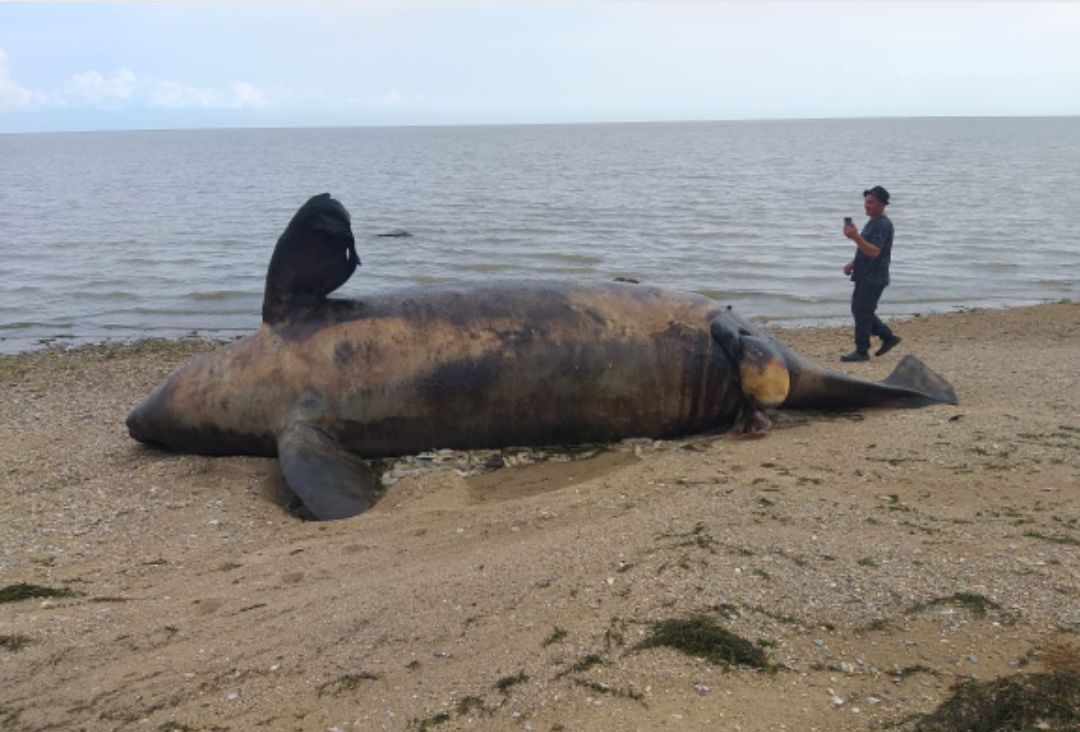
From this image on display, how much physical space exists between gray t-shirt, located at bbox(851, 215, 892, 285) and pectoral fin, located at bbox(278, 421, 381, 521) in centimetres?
679

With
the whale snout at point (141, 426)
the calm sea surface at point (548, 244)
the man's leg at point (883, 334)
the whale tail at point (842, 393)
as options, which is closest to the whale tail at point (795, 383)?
the whale tail at point (842, 393)

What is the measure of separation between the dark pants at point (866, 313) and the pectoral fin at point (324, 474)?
22.3 feet

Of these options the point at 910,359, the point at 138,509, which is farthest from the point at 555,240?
the point at 138,509

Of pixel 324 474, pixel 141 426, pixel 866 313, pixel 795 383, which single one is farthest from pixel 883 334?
pixel 141 426

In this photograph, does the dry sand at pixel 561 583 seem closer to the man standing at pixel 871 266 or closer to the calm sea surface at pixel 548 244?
the man standing at pixel 871 266

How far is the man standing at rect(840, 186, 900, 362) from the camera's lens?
34.4ft

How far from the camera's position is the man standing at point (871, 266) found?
1048 centimetres

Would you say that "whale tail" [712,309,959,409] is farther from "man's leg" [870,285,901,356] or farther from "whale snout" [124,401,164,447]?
"whale snout" [124,401,164,447]

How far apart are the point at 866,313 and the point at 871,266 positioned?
0.60m

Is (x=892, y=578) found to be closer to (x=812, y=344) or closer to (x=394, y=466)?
(x=394, y=466)

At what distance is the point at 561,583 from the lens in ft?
14.1

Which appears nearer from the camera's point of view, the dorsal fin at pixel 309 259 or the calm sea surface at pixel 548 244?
the dorsal fin at pixel 309 259

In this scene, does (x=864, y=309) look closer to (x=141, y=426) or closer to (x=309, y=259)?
(x=309, y=259)

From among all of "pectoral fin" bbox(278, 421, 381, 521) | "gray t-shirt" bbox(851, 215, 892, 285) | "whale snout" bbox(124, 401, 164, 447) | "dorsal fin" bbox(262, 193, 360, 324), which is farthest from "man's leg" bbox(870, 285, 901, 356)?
Result: "whale snout" bbox(124, 401, 164, 447)
